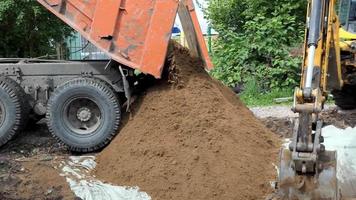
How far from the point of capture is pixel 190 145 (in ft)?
22.8

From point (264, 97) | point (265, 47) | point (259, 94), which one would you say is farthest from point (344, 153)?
point (265, 47)

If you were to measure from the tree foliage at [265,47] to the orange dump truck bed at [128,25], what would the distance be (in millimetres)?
7065

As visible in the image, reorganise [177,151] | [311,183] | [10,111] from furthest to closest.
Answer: [10,111]
[177,151]
[311,183]

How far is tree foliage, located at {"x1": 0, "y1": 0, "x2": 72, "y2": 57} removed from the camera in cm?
1263

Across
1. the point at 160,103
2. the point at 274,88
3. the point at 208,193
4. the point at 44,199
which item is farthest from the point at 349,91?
the point at 44,199

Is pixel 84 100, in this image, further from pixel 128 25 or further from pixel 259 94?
pixel 259 94

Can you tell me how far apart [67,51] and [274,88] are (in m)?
5.51

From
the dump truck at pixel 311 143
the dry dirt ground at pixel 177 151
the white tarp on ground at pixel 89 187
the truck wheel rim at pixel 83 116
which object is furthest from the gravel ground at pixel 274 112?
the dump truck at pixel 311 143

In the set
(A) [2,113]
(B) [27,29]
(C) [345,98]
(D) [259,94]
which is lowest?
(A) [2,113]

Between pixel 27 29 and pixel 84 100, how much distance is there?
623cm

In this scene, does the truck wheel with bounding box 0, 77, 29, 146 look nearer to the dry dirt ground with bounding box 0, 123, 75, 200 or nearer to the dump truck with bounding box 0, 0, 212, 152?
the dump truck with bounding box 0, 0, 212, 152

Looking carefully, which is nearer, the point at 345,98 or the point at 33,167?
the point at 33,167

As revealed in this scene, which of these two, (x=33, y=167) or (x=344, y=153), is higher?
(x=344, y=153)

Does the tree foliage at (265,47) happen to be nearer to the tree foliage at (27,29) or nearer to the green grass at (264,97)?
the green grass at (264,97)
